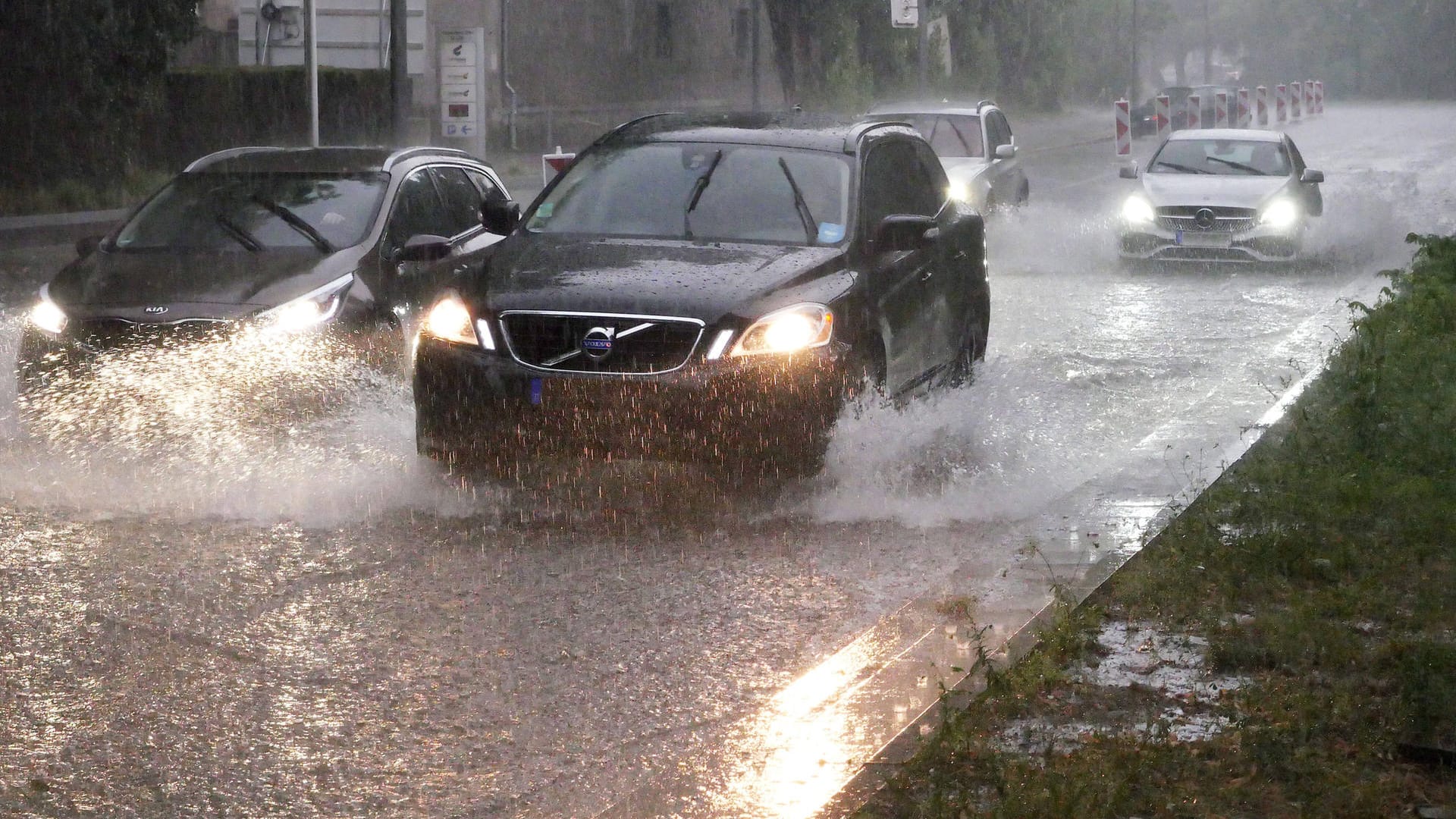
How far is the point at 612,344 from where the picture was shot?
7543 millimetres

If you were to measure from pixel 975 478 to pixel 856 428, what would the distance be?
758 mm

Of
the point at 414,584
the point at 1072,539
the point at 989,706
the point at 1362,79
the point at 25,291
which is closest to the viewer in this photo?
the point at 989,706

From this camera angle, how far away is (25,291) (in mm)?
16469

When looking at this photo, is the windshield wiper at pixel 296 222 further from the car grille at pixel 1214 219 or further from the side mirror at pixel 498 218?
the car grille at pixel 1214 219

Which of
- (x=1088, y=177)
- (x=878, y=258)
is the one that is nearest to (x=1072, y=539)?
(x=878, y=258)

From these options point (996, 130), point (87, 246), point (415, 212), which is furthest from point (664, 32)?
point (87, 246)

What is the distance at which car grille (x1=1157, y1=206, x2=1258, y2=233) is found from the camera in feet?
60.7

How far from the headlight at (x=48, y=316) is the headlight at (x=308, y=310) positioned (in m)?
0.94

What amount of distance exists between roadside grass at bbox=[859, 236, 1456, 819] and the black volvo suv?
159 centimetres

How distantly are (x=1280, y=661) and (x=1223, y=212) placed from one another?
44.7 feet

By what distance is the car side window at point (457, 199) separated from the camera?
35.9ft

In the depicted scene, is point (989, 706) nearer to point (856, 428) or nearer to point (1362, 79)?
point (856, 428)

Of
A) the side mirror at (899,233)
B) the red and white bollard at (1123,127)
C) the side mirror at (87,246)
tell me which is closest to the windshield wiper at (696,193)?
the side mirror at (899,233)

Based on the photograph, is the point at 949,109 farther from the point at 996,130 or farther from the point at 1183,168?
the point at 1183,168
